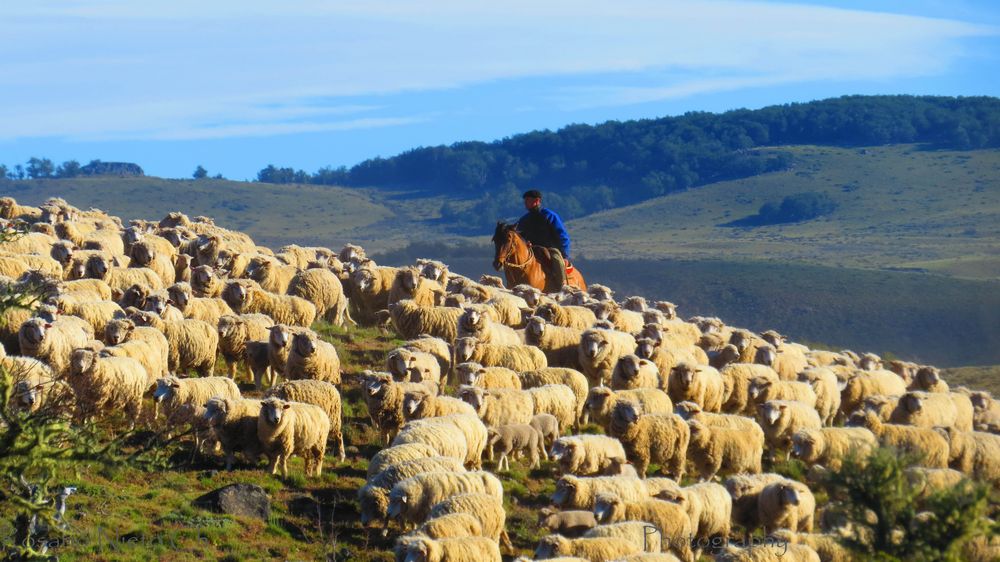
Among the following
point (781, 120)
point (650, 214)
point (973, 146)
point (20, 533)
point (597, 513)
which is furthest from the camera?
point (781, 120)

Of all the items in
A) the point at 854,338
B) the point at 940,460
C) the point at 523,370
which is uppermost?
the point at 523,370

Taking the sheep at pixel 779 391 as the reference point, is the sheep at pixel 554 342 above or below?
above

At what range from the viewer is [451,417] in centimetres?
1403

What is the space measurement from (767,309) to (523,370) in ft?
184

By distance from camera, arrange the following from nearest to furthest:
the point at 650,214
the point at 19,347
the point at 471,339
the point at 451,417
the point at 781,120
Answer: the point at 451,417 < the point at 19,347 < the point at 471,339 < the point at 650,214 < the point at 781,120

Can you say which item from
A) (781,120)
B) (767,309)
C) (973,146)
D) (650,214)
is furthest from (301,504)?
(781,120)

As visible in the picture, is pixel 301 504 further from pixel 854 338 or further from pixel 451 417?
pixel 854 338

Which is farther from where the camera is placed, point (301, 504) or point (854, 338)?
point (854, 338)

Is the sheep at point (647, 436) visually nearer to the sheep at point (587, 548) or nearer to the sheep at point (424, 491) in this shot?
the sheep at point (424, 491)

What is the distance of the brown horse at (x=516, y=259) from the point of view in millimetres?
23219

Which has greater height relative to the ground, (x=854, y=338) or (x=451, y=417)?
(x=451, y=417)

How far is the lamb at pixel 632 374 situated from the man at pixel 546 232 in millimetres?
7489

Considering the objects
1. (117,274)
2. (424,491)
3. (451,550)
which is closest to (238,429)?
(424,491)

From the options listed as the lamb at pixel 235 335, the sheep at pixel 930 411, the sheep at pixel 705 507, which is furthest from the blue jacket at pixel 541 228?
the sheep at pixel 705 507
